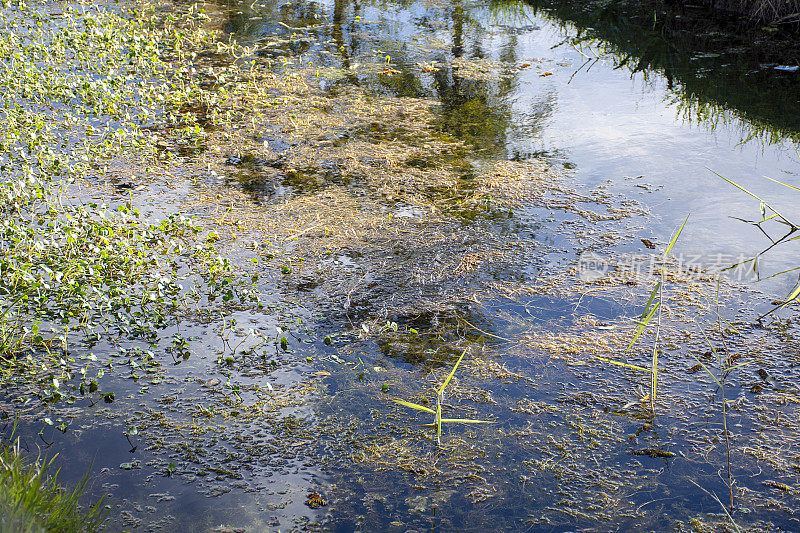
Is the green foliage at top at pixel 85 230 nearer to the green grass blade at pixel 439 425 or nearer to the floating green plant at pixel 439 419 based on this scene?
the floating green plant at pixel 439 419

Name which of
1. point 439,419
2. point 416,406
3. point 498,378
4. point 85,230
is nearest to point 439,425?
point 439,419

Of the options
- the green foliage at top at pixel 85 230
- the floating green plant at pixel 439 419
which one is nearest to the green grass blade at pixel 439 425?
the floating green plant at pixel 439 419

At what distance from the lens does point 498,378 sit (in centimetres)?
325

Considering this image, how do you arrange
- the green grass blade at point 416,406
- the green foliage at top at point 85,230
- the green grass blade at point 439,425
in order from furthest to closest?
the green foliage at top at point 85,230
the green grass blade at point 416,406
the green grass blade at point 439,425

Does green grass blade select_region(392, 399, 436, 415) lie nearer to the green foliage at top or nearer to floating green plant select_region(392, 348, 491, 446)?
floating green plant select_region(392, 348, 491, 446)

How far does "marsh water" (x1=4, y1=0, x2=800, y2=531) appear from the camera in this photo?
2592mm

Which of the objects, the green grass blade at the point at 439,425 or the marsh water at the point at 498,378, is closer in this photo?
the marsh water at the point at 498,378

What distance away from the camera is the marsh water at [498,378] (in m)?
2.59

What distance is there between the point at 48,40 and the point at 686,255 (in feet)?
26.5

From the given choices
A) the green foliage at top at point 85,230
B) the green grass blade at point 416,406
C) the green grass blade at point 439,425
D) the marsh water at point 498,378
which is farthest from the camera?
the green foliage at top at point 85,230

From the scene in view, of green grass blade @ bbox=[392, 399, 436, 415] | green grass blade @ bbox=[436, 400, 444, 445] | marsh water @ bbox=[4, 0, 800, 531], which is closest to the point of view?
marsh water @ bbox=[4, 0, 800, 531]

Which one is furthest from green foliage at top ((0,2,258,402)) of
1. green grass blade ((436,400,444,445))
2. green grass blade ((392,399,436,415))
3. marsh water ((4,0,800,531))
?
green grass blade ((436,400,444,445))

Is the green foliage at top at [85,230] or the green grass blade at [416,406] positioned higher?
the green foliage at top at [85,230]

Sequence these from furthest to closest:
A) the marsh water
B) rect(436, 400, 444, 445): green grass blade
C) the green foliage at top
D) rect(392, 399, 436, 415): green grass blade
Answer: the green foliage at top → rect(392, 399, 436, 415): green grass blade → rect(436, 400, 444, 445): green grass blade → the marsh water
